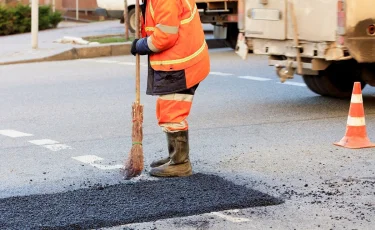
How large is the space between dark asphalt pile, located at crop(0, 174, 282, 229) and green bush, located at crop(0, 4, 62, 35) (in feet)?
52.0

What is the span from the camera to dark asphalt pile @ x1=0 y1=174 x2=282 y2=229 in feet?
19.8

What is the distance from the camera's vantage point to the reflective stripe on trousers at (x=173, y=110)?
7285mm

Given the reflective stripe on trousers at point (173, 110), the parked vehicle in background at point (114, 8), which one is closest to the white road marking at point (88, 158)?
the reflective stripe on trousers at point (173, 110)

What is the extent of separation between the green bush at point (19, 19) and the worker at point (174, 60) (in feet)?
50.4

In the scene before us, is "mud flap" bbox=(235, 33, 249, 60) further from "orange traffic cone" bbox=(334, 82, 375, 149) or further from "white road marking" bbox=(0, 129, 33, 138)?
"white road marking" bbox=(0, 129, 33, 138)

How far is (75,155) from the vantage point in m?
8.46

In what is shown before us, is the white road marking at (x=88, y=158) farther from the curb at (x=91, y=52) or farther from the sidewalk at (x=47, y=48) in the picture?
the curb at (x=91, y=52)

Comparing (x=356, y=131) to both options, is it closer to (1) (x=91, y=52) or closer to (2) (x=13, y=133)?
(2) (x=13, y=133)

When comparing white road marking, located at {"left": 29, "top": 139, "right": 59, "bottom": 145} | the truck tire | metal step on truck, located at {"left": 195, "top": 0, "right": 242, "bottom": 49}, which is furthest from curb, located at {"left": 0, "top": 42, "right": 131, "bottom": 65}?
white road marking, located at {"left": 29, "top": 139, "right": 59, "bottom": 145}

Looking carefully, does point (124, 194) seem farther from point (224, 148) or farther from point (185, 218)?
point (224, 148)

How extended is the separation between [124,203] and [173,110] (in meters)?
1.11

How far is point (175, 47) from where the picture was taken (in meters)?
7.23

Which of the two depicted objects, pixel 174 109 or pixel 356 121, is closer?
pixel 174 109

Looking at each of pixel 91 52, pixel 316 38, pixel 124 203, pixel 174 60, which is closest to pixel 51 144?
pixel 174 60
